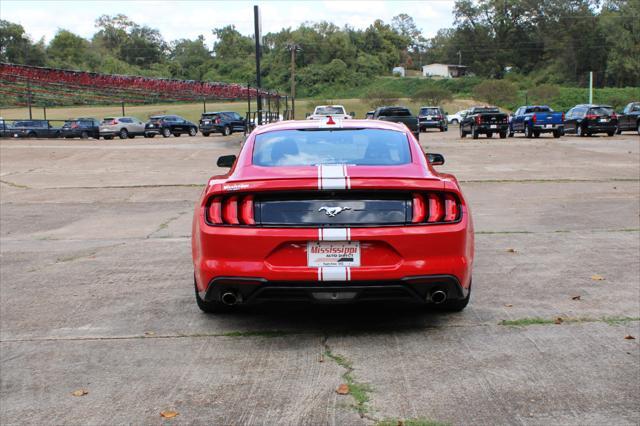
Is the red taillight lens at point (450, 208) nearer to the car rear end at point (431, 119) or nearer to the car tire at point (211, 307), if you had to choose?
the car tire at point (211, 307)

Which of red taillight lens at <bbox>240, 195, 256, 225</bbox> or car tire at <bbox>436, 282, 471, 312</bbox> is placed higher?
red taillight lens at <bbox>240, 195, 256, 225</bbox>

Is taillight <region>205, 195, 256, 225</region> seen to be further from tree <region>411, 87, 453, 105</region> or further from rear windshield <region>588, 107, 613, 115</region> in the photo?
tree <region>411, 87, 453, 105</region>

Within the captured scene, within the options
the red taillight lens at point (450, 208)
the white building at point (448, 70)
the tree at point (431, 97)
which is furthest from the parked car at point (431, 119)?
the white building at point (448, 70)

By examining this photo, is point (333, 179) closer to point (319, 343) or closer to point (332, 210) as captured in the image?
point (332, 210)

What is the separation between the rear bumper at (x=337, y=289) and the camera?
16.6ft

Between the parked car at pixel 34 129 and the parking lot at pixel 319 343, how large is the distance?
126 ft

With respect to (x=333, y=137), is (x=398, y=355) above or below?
below

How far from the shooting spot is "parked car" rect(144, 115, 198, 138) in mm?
48188

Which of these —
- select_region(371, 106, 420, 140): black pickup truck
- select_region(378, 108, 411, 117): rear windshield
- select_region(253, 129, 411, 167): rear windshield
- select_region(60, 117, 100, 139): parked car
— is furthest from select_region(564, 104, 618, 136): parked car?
select_region(253, 129, 411, 167): rear windshield

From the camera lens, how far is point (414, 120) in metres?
32.5

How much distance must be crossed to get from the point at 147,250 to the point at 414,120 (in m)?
24.6

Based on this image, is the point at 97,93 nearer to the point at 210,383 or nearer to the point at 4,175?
the point at 4,175

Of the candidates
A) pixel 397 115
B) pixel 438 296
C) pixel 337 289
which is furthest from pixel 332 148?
pixel 397 115

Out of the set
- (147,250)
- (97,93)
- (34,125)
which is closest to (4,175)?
(147,250)
